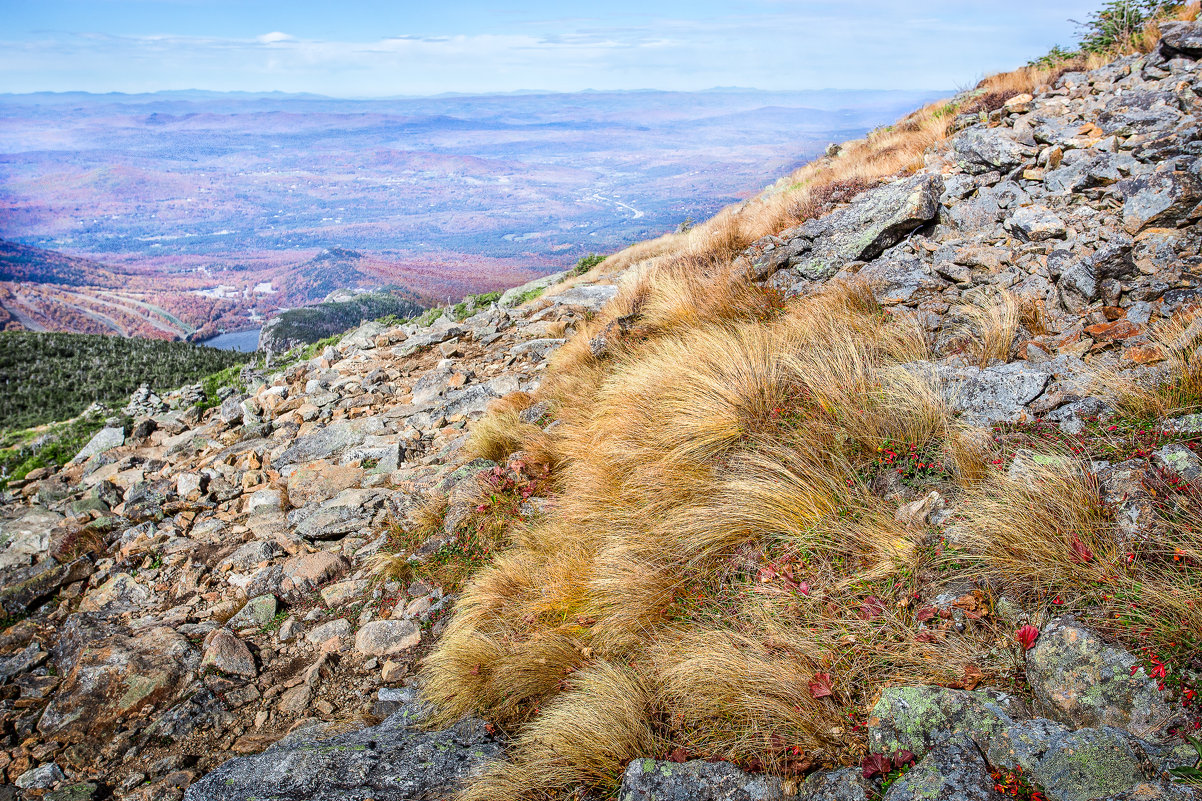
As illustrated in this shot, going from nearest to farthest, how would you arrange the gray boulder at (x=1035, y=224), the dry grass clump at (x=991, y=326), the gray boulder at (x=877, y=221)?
the dry grass clump at (x=991, y=326), the gray boulder at (x=1035, y=224), the gray boulder at (x=877, y=221)

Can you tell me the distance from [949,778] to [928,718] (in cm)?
23

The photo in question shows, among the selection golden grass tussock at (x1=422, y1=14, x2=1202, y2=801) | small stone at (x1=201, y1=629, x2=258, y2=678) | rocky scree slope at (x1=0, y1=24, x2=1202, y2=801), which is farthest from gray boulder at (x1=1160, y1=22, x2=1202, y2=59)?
small stone at (x1=201, y1=629, x2=258, y2=678)

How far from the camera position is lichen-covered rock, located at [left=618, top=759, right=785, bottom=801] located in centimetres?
232

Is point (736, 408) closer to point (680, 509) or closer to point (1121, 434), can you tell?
point (680, 509)

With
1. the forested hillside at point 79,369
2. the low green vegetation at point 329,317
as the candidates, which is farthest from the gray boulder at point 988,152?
the low green vegetation at point 329,317

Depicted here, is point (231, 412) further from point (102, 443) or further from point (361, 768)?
point (361, 768)

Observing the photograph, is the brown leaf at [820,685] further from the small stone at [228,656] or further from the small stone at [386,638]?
the small stone at [228,656]

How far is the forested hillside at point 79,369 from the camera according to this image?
2878 cm

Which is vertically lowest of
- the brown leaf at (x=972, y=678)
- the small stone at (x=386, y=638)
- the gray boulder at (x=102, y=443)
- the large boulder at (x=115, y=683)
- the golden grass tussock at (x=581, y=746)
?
the large boulder at (x=115, y=683)

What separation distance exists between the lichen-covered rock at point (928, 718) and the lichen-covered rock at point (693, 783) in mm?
469

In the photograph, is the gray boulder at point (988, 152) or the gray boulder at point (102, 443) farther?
the gray boulder at point (102, 443)

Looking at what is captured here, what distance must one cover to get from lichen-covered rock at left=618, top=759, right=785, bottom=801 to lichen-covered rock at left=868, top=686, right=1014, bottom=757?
0.47 m

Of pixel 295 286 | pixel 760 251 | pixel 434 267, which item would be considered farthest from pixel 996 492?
pixel 295 286

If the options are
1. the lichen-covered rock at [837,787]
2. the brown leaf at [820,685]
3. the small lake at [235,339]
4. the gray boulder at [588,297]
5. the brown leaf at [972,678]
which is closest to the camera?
the lichen-covered rock at [837,787]
